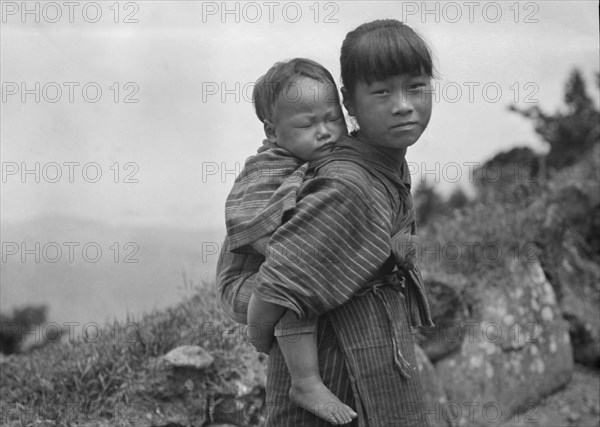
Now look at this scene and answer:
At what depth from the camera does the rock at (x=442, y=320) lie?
18.4 ft

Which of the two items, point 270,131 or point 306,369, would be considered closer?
point 306,369

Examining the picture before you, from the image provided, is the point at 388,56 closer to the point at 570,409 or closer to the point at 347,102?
the point at 347,102

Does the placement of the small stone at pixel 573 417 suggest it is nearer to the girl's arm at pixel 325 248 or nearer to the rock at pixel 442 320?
the rock at pixel 442 320

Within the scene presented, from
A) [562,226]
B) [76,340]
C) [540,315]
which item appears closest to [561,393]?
[540,315]

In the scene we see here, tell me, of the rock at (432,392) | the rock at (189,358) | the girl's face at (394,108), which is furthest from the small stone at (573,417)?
the girl's face at (394,108)

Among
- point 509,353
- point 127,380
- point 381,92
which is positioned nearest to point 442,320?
point 509,353

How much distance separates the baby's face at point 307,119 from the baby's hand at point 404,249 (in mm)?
376

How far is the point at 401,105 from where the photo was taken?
101 inches

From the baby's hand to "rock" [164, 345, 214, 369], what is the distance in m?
2.10

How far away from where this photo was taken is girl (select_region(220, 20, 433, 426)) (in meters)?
2.51

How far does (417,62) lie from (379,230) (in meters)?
0.55

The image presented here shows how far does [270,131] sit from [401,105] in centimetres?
46

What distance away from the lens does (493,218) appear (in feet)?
22.3

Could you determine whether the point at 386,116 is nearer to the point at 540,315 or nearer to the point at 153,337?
the point at 153,337
